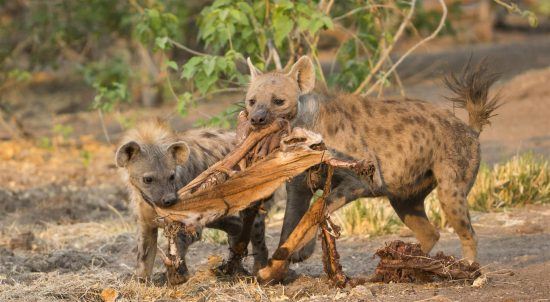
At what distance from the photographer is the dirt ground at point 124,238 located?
4992mm

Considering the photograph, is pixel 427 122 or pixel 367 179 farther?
pixel 427 122

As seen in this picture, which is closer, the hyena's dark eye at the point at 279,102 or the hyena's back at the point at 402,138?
the hyena's dark eye at the point at 279,102

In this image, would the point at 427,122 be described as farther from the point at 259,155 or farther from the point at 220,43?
the point at 220,43

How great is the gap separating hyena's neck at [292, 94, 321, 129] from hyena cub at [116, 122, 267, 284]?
61 cm

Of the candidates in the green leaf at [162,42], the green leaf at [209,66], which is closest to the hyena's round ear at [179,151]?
the green leaf at [209,66]

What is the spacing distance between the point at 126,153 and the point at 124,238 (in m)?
2.07

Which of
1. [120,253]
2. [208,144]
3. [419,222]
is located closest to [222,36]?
[208,144]

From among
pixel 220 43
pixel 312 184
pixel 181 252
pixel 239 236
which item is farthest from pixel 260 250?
pixel 220 43

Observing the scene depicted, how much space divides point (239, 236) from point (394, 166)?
95 cm

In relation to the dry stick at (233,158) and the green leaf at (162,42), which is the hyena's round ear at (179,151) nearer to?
the dry stick at (233,158)

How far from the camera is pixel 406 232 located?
23.5 feet

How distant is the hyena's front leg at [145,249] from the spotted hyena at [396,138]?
2.50 feet

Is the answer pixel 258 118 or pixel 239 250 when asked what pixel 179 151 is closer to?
pixel 258 118

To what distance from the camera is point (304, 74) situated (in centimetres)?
546
